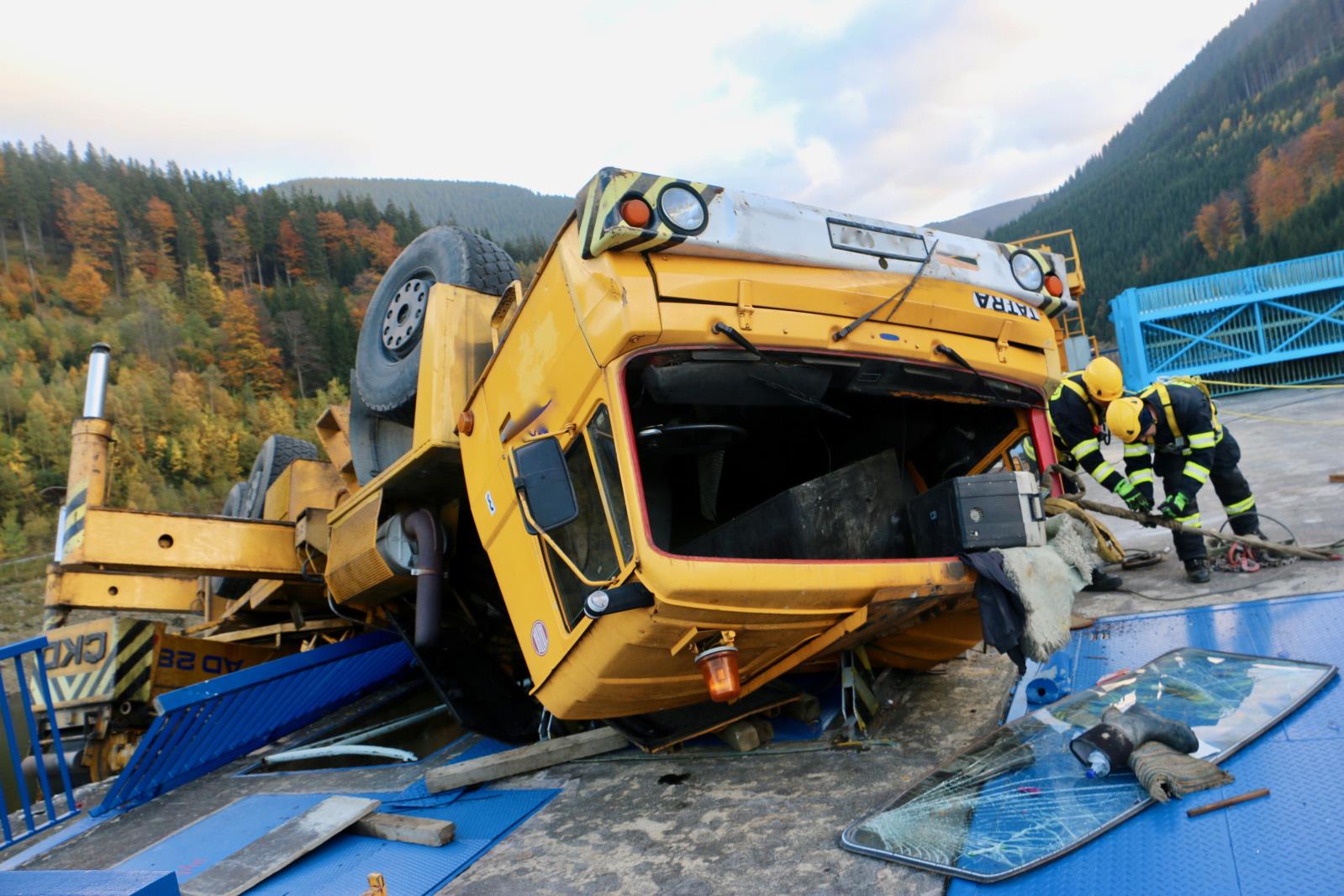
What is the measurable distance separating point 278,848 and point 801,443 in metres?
2.64

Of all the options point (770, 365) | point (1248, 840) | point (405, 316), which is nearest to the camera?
point (1248, 840)

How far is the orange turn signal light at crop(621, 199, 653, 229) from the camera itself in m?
2.39

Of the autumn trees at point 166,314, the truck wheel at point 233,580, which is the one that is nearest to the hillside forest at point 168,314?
the autumn trees at point 166,314

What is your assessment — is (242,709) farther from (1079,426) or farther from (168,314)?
(168,314)

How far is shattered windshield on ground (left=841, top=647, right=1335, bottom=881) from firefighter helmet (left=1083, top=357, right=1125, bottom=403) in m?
2.00

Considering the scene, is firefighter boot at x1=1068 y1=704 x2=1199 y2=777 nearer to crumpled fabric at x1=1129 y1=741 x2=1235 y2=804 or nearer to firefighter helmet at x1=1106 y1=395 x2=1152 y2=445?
crumpled fabric at x1=1129 y1=741 x2=1235 y2=804

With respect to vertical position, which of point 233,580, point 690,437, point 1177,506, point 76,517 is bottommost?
point 1177,506

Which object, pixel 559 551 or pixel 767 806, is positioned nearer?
pixel 559 551

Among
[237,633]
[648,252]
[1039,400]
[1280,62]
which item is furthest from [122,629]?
[1280,62]

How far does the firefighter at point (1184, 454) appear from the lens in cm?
460

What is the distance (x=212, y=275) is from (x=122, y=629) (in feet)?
199

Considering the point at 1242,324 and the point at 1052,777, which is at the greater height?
the point at 1242,324

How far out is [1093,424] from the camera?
5000 millimetres

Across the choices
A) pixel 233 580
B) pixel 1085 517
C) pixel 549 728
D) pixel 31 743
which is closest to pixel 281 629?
pixel 233 580
